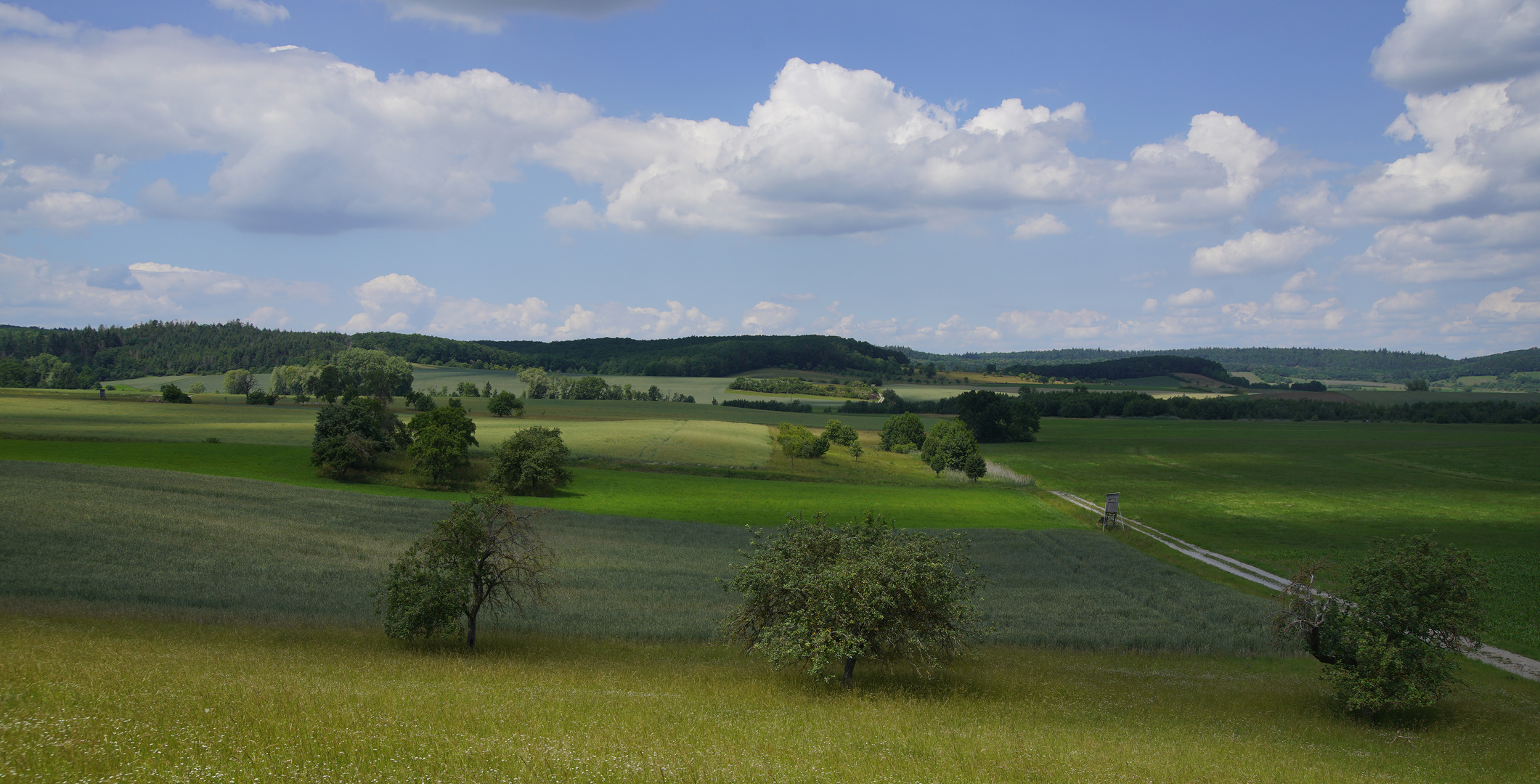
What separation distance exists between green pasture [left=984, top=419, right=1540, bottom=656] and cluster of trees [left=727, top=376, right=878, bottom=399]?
44630 millimetres

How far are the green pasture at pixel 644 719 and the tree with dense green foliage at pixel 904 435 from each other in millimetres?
73936

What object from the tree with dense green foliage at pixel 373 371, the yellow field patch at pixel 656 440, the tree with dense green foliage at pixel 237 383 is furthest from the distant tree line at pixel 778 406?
the tree with dense green foliage at pixel 237 383

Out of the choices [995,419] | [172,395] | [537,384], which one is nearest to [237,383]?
[172,395]

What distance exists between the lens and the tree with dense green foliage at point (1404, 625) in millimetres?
18234

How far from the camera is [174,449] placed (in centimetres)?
5984

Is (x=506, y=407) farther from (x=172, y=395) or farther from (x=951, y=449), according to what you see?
(x=951, y=449)

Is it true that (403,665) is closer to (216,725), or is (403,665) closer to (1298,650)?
(216,725)

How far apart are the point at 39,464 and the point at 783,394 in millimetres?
115907

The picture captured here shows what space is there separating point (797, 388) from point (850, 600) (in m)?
140

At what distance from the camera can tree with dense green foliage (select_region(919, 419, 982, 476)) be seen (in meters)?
80.3

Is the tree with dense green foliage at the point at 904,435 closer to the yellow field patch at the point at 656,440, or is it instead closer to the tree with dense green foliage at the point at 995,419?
the tree with dense green foliage at the point at 995,419

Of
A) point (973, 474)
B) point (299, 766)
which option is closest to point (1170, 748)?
point (299, 766)

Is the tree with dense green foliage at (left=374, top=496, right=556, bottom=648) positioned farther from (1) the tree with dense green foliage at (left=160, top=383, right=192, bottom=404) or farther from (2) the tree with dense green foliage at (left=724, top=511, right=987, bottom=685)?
(1) the tree with dense green foliage at (left=160, top=383, right=192, bottom=404)

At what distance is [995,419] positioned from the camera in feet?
363
